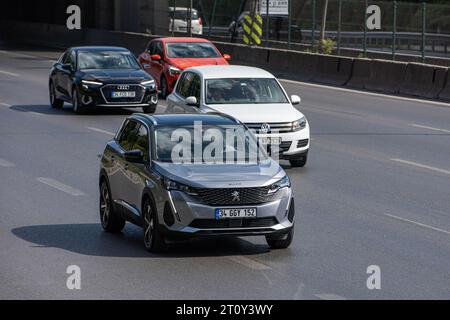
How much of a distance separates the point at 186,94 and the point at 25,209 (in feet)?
22.9

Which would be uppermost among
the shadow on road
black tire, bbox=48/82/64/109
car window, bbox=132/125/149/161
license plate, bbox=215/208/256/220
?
car window, bbox=132/125/149/161

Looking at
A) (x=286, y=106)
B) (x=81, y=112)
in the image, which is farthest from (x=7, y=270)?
(x=81, y=112)

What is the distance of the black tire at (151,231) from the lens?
12469 mm

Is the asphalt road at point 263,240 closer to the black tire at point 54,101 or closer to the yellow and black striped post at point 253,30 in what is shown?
the black tire at point 54,101

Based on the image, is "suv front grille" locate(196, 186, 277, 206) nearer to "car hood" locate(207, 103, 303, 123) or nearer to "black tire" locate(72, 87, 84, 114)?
"car hood" locate(207, 103, 303, 123)

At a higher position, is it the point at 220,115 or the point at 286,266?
the point at 220,115

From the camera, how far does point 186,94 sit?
22.1 meters

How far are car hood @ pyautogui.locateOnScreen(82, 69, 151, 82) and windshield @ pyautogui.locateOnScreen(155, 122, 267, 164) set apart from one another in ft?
50.6

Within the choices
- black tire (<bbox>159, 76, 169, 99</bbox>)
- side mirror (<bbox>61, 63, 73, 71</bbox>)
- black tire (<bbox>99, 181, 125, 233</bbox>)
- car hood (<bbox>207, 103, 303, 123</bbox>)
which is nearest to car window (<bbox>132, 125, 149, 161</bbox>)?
black tire (<bbox>99, 181, 125, 233</bbox>)

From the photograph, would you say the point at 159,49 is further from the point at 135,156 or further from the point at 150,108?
the point at 135,156

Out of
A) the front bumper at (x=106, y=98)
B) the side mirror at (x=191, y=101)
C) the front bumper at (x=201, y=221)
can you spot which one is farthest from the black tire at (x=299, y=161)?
the front bumper at (x=106, y=98)

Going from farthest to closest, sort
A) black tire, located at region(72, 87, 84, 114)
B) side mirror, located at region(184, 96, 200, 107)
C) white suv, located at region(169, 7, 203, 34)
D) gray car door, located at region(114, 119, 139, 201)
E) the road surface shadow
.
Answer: white suv, located at region(169, 7, 203, 34)
black tire, located at region(72, 87, 84, 114)
side mirror, located at region(184, 96, 200, 107)
gray car door, located at region(114, 119, 139, 201)
the road surface shadow

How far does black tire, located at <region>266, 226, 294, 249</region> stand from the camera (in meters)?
12.8

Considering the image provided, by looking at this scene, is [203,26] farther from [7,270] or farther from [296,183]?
[7,270]
